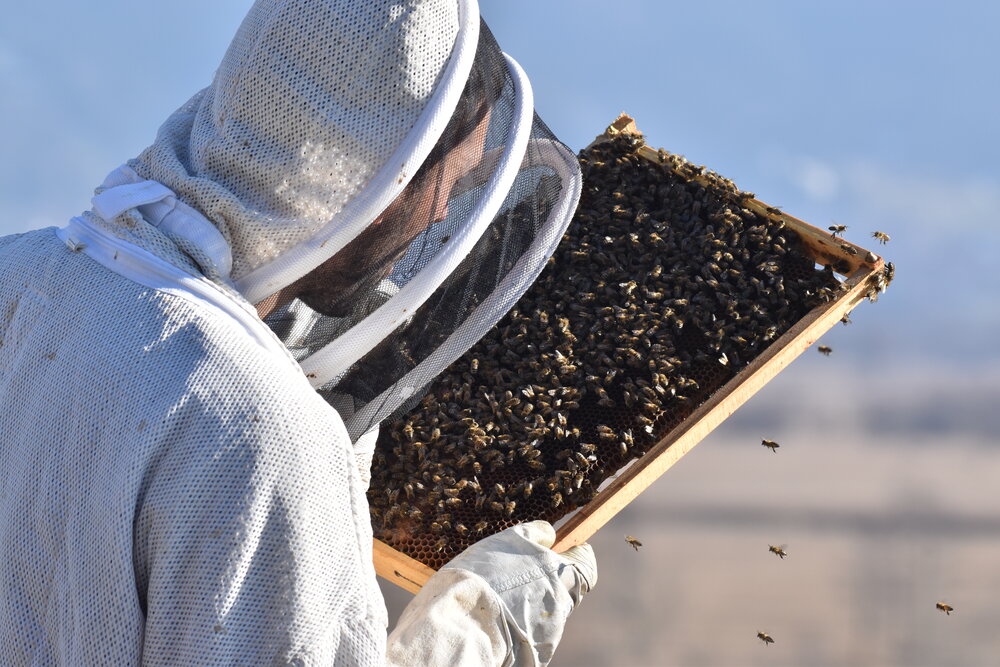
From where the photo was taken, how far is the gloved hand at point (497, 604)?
2598 millimetres

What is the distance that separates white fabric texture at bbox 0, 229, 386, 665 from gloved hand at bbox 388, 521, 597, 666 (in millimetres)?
855

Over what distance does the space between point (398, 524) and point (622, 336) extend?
1.26 metres

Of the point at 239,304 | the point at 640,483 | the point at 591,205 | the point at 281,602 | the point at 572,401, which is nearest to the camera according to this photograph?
the point at 281,602

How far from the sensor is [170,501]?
1.64m

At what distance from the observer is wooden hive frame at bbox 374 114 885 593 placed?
10.7 ft

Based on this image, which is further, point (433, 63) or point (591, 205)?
point (591, 205)

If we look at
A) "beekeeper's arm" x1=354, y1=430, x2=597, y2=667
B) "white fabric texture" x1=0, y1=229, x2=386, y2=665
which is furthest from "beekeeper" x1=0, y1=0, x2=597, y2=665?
"beekeeper's arm" x1=354, y1=430, x2=597, y2=667

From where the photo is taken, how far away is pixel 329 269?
2123 mm

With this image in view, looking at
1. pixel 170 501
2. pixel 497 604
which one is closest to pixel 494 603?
pixel 497 604

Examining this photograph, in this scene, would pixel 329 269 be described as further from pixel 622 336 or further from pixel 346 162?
pixel 622 336

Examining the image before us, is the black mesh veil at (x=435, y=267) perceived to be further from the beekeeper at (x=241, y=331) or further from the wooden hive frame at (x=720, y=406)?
the wooden hive frame at (x=720, y=406)

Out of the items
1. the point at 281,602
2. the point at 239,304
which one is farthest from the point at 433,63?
the point at 281,602

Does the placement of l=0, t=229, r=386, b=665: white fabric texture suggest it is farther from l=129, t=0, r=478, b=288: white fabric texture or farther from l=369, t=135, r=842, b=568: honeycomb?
l=369, t=135, r=842, b=568: honeycomb

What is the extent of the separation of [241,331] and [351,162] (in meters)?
0.45
